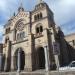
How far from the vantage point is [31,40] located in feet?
116

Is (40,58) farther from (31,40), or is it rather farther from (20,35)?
(20,35)

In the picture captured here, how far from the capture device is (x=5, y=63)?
131 feet

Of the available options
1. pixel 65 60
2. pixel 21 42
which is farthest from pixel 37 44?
pixel 65 60

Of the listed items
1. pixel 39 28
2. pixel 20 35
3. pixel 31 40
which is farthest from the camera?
pixel 20 35

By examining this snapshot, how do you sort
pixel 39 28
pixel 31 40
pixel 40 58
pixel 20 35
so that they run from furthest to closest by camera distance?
pixel 20 35 < pixel 39 28 < pixel 40 58 < pixel 31 40

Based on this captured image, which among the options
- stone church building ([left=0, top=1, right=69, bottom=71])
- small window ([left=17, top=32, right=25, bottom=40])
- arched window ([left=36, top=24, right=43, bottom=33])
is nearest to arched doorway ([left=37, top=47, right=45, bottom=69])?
stone church building ([left=0, top=1, right=69, bottom=71])

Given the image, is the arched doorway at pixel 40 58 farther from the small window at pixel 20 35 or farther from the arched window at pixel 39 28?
the small window at pixel 20 35

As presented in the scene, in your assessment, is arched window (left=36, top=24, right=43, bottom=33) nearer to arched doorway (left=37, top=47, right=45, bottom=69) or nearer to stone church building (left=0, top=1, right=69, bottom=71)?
stone church building (left=0, top=1, right=69, bottom=71)

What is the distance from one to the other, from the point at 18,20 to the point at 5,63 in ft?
42.7

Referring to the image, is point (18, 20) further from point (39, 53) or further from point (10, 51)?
point (39, 53)

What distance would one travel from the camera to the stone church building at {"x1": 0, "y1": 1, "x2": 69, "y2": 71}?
33.2 metres

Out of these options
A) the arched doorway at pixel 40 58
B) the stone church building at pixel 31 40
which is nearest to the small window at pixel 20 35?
the stone church building at pixel 31 40

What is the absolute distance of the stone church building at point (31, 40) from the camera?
109 ft

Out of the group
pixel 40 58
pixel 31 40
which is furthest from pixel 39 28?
pixel 40 58
